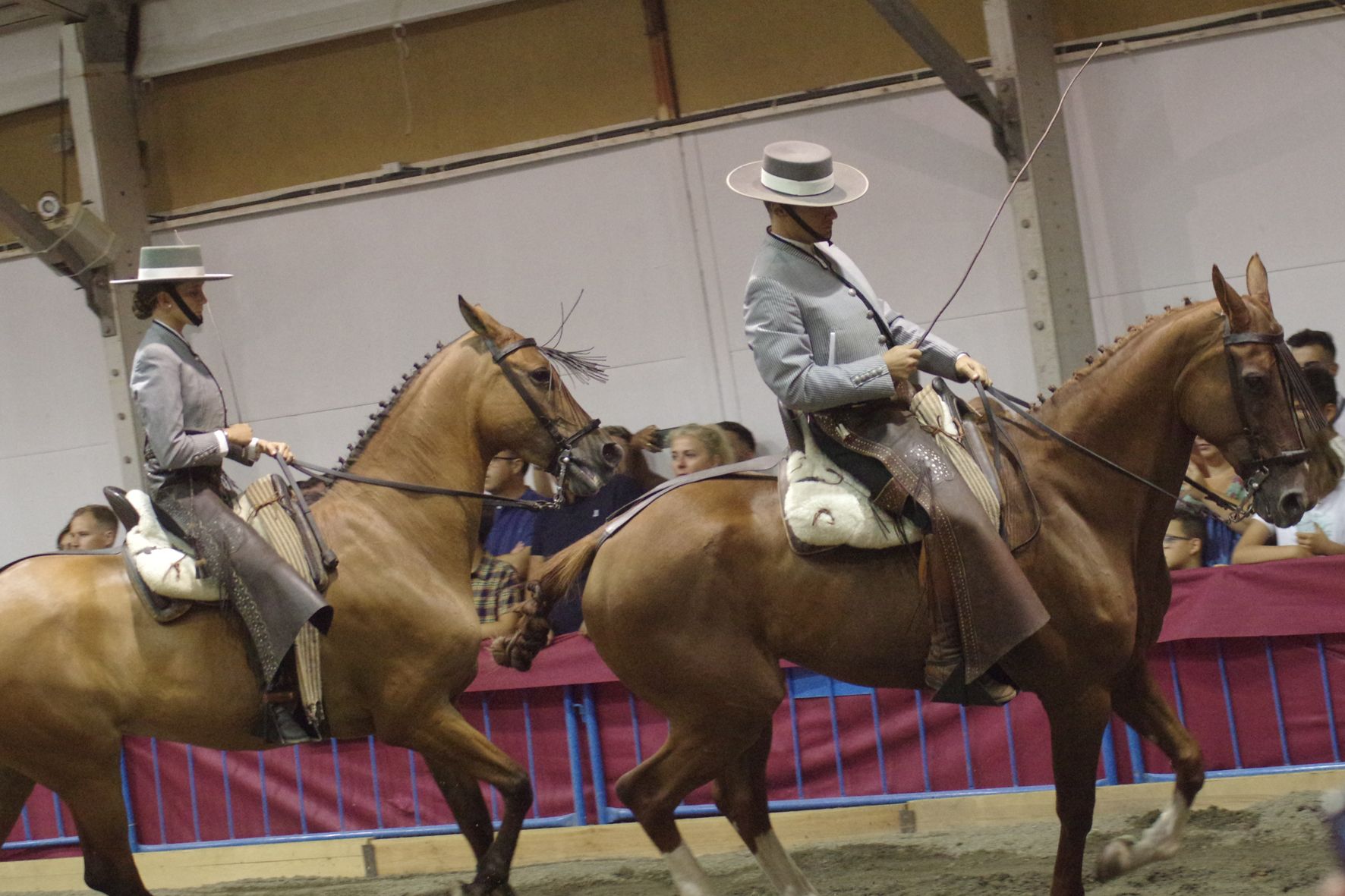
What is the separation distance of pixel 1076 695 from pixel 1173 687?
1.54 meters

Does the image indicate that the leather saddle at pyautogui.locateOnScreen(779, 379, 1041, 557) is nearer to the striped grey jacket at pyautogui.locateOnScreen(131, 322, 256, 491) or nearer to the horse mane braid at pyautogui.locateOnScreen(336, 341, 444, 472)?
the horse mane braid at pyautogui.locateOnScreen(336, 341, 444, 472)

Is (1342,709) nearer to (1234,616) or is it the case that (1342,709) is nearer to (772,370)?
(1234,616)

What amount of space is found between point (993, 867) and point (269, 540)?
9.23 feet

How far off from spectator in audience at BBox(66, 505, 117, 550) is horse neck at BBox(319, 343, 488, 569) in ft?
8.64

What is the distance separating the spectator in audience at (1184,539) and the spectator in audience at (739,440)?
2109 mm

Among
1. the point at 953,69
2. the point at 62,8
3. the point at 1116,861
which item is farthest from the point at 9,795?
the point at 62,8

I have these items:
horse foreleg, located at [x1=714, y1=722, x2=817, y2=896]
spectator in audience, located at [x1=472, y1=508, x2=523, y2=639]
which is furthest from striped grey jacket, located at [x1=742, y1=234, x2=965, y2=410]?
spectator in audience, located at [x1=472, y1=508, x2=523, y2=639]

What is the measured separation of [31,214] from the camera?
8.99 m

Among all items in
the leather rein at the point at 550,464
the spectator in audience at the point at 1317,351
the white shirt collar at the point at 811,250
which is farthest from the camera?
the spectator in audience at the point at 1317,351

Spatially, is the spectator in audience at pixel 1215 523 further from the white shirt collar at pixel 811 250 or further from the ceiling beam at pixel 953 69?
the white shirt collar at pixel 811 250

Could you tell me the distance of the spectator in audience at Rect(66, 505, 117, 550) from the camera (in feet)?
23.5

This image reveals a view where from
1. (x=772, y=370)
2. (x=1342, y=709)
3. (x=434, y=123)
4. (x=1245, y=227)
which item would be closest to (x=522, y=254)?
(x=434, y=123)

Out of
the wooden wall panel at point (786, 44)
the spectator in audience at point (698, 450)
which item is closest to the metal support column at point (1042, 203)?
the wooden wall panel at point (786, 44)

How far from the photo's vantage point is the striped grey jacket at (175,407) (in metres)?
4.62
